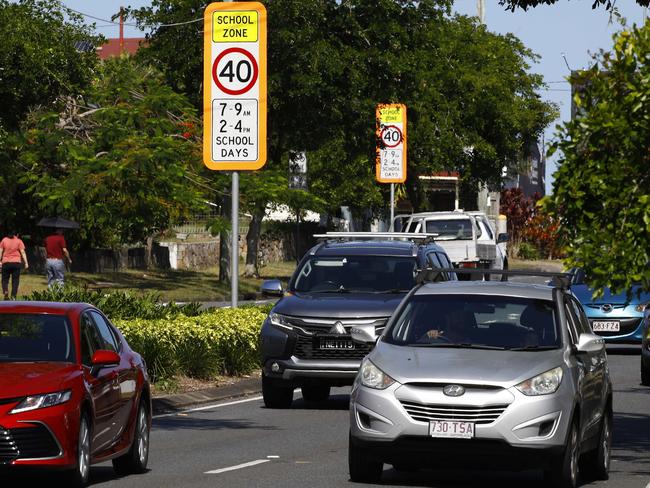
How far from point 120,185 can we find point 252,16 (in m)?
20.9

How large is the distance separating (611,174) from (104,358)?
4.92 m

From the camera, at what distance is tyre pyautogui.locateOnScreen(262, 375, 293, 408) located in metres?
18.9

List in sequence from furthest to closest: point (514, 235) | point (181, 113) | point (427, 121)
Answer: point (514, 235), point (427, 121), point (181, 113)

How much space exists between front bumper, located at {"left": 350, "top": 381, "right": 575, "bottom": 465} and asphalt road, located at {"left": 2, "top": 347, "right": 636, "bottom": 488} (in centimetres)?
21

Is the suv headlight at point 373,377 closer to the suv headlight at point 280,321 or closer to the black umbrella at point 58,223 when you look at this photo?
the suv headlight at point 280,321

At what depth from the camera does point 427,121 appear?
5962 centimetres

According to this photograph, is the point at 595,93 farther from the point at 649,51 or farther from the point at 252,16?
the point at 252,16

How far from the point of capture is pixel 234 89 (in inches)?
845

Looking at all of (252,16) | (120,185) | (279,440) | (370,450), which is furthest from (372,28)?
(370,450)

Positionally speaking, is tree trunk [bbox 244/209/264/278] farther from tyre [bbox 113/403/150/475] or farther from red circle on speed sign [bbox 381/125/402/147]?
tyre [bbox 113/403/150/475]

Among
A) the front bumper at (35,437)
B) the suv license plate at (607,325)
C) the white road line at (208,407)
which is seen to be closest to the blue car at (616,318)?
the suv license plate at (607,325)

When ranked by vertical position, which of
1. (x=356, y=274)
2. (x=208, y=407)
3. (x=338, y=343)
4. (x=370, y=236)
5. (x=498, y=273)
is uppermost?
(x=370, y=236)

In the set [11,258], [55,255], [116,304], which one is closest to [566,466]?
[116,304]

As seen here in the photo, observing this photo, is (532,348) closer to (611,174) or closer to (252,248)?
(611,174)
